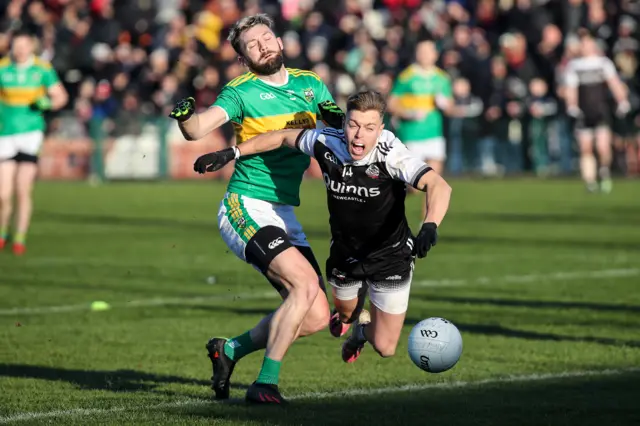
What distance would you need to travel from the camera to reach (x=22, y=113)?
16.3 metres

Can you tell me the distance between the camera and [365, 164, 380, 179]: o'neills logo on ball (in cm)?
738

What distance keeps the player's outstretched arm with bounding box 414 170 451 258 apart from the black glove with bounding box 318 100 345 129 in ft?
3.25

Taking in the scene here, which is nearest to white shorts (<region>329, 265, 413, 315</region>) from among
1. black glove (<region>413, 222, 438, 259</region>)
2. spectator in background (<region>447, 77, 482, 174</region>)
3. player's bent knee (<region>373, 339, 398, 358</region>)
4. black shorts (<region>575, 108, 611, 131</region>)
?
player's bent knee (<region>373, 339, 398, 358</region>)

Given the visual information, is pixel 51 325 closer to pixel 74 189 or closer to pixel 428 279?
pixel 428 279

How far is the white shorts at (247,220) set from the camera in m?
7.67

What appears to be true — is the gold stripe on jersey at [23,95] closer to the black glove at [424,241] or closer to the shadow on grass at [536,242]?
the shadow on grass at [536,242]

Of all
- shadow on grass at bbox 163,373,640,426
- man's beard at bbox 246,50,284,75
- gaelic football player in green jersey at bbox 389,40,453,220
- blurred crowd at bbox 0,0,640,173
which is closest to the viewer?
shadow on grass at bbox 163,373,640,426

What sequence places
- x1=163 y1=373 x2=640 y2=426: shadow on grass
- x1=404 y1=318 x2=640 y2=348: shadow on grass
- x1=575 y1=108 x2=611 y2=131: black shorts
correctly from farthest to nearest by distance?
x1=575 y1=108 x2=611 y2=131: black shorts, x1=404 y1=318 x2=640 y2=348: shadow on grass, x1=163 y1=373 x2=640 y2=426: shadow on grass

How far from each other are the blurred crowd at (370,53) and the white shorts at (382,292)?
21.4 meters

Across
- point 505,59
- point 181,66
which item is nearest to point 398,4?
point 505,59

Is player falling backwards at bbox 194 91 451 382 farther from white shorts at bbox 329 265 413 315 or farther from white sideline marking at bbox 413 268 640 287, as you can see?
white sideline marking at bbox 413 268 640 287

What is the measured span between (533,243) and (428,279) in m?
4.01

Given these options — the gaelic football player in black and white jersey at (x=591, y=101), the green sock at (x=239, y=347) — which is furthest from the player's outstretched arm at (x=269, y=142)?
the gaelic football player in black and white jersey at (x=591, y=101)

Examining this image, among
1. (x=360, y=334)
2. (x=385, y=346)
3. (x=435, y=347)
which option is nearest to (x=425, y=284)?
(x=360, y=334)
